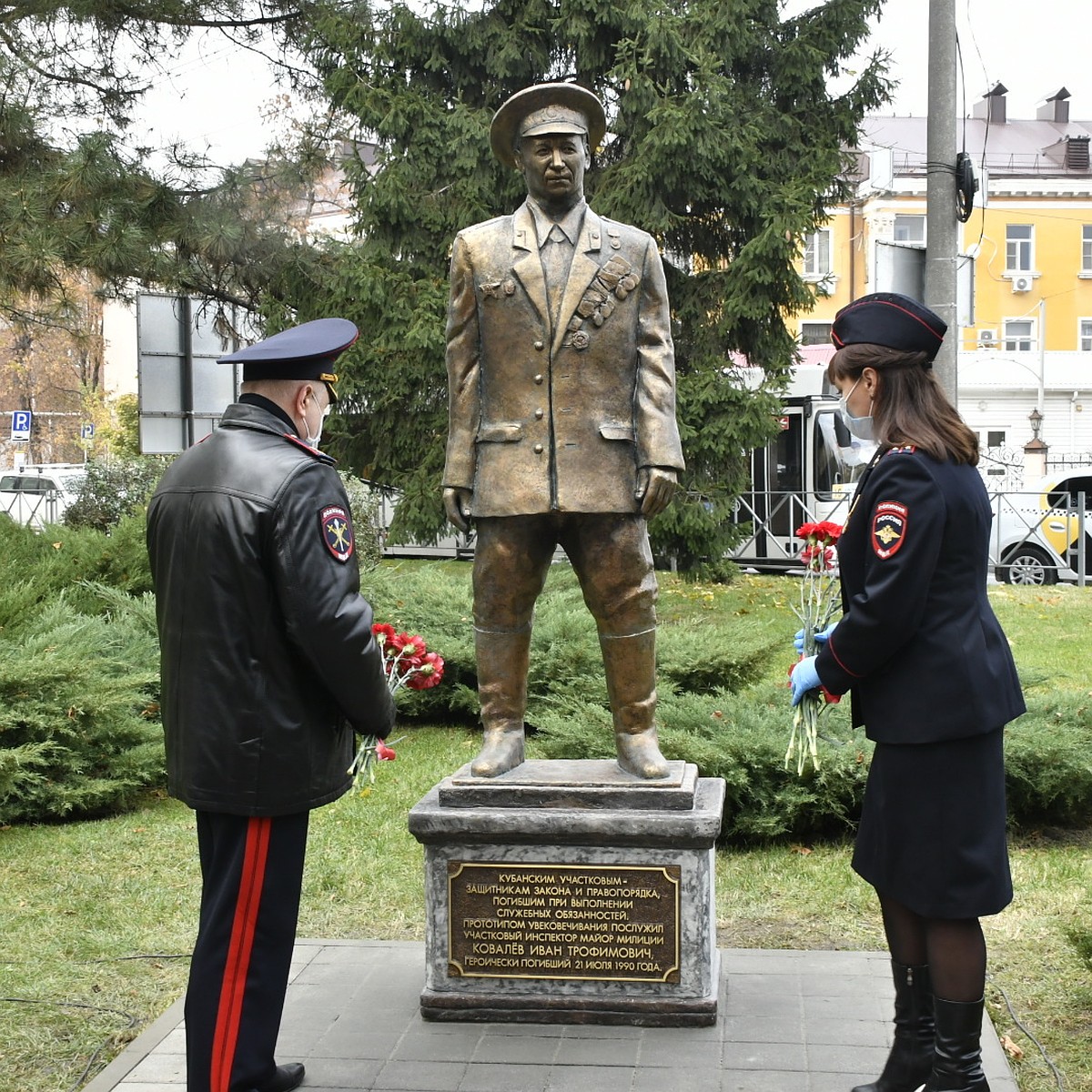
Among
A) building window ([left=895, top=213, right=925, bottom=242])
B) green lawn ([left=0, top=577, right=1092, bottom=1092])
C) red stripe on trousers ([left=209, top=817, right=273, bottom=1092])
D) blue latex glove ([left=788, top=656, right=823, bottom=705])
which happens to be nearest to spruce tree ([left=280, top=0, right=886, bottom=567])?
green lawn ([left=0, top=577, right=1092, bottom=1092])

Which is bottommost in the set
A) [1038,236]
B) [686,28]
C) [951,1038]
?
[951,1038]

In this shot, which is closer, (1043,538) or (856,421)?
(856,421)

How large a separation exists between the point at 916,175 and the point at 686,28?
2972 centimetres

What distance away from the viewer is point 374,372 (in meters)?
14.1

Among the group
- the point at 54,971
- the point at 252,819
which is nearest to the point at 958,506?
the point at 252,819

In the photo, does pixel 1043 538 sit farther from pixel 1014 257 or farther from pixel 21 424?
pixel 1014 257

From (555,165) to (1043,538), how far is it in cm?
1388

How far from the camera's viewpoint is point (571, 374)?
4.27m

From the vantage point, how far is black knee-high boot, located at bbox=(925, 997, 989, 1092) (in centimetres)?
322

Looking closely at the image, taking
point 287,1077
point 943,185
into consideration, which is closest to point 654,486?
point 287,1077

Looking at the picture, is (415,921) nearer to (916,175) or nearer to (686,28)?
→ (686,28)

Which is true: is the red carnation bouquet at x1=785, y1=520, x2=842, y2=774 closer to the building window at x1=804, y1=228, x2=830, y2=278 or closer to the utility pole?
the utility pole

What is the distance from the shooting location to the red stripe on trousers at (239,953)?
129 inches

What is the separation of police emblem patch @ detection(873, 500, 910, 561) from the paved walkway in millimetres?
1527
